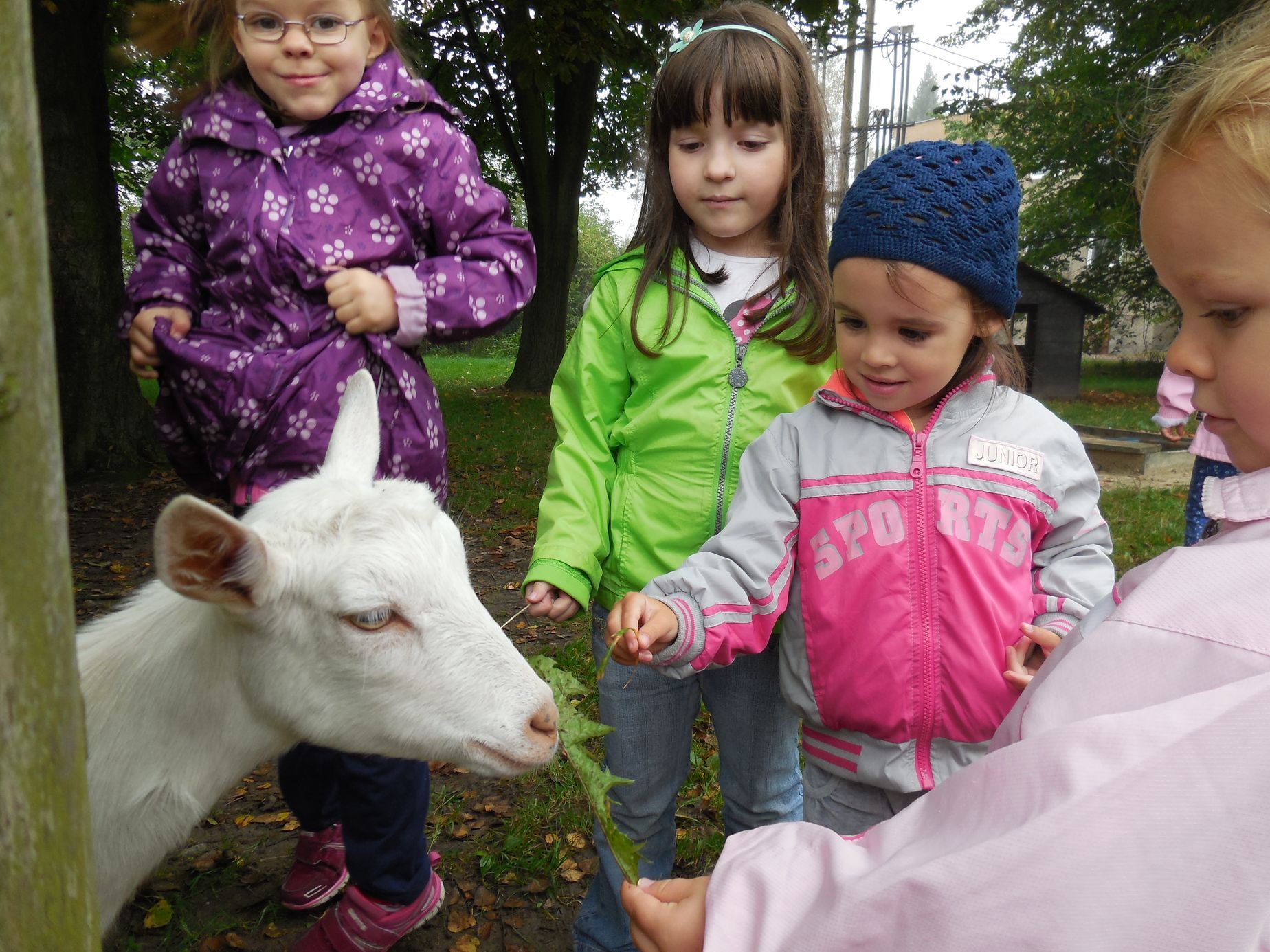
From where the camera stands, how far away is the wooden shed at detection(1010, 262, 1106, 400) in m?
21.0

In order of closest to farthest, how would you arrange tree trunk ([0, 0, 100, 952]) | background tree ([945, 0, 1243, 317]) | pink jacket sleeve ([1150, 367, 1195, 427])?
tree trunk ([0, 0, 100, 952]) → pink jacket sleeve ([1150, 367, 1195, 427]) → background tree ([945, 0, 1243, 317])

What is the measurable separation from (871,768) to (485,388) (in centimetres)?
1636

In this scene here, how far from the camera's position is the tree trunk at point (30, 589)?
80 cm

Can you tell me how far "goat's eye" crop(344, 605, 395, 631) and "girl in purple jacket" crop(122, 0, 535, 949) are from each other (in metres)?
0.60

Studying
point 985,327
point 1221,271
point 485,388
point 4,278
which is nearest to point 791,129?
point 985,327

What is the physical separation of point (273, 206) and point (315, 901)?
7.30ft

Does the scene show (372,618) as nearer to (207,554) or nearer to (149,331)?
(207,554)

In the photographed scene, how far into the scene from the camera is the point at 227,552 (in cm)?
172

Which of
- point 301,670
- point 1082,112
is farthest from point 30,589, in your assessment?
point 1082,112

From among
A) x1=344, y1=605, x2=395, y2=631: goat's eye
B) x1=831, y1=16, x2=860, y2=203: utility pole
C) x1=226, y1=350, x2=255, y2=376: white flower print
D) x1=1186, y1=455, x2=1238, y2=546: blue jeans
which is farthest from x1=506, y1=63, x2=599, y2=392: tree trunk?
x1=344, y1=605, x2=395, y2=631: goat's eye

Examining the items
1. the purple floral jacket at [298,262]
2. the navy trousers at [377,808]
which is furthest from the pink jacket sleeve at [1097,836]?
the purple floral jacket at [298,262]

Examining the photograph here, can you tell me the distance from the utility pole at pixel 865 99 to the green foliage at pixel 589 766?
21571 mm

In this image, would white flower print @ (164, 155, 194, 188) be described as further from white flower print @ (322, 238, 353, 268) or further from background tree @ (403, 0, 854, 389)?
background tree @ (403, 0, 854, 389)

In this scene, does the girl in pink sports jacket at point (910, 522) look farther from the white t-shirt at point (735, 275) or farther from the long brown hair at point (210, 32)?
the long brown hair at point (210, 32)
